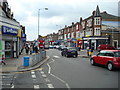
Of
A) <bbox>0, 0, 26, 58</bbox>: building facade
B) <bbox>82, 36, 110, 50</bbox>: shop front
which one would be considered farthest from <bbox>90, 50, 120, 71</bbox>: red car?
<bbox>82, 36, 110, 50</bbox>: shop front

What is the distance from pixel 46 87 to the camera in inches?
243

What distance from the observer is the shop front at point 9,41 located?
1466 cm

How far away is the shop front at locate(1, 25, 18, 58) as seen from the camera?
577 inches

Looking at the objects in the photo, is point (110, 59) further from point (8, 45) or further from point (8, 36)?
point (8, 45)

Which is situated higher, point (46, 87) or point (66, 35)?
point (66, 35)

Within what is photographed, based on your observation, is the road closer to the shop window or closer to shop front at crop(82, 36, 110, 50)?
the shop window

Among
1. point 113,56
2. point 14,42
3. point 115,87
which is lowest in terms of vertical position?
point 115,87

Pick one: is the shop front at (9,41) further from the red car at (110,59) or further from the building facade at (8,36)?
the red car at (110,59)

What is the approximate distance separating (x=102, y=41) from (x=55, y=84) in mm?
36672

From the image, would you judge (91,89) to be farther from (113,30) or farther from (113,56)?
(113,30)

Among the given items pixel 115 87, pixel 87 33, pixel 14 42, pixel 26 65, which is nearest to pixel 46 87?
pixel 115 87

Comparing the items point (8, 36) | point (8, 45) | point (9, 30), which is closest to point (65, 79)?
point (9, 30)

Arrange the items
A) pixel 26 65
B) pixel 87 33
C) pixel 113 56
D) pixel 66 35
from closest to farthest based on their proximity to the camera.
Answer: pixel 113 56 → pixel 26 65 → pixel 87 33 → pixel 66 35

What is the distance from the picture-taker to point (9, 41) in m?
16.4
